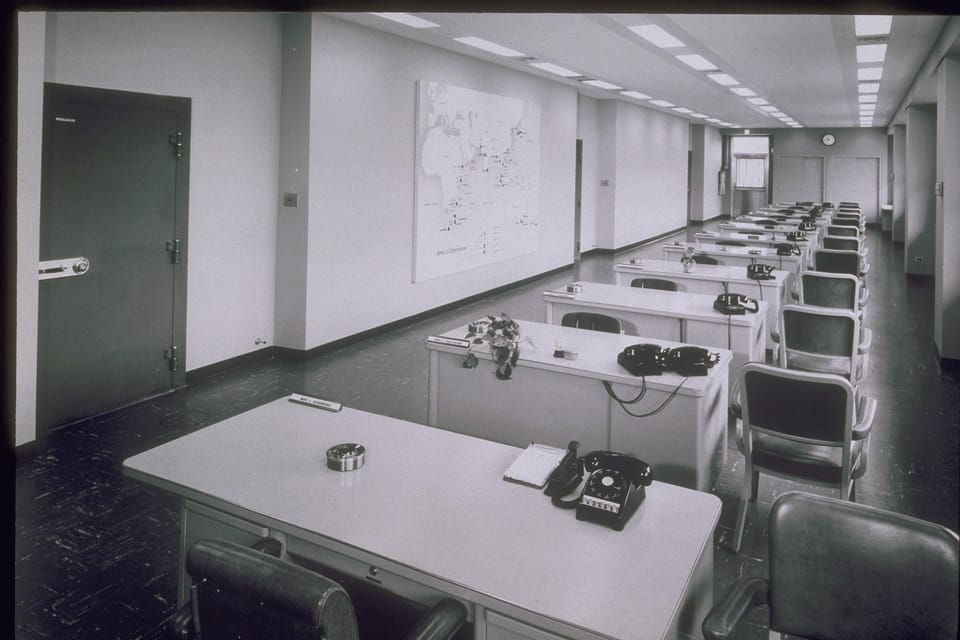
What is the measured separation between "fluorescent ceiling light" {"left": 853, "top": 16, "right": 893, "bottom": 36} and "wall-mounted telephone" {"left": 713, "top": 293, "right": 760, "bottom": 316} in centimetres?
298

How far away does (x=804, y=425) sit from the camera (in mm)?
2762

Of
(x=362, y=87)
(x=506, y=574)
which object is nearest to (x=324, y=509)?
(x=506, y=574)

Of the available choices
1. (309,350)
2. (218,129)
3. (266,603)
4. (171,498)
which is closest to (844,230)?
(309,350)

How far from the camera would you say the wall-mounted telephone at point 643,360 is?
118 inches

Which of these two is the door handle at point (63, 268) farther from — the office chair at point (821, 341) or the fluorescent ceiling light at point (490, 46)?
the office chair at point (821, 341)

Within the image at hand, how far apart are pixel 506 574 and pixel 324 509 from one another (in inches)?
23.1

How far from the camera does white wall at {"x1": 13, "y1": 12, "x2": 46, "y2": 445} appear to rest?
3.52 m

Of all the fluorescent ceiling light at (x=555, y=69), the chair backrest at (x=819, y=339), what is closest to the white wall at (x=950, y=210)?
the chair backrest at (x=819, y=339)

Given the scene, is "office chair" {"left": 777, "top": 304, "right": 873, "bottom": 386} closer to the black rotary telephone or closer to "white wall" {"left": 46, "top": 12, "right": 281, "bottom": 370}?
the black rotary telephone

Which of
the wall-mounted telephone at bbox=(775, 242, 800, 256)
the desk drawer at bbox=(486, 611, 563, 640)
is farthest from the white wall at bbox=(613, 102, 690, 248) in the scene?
the desk drawer at bbox=(486, 611, 563, 640)

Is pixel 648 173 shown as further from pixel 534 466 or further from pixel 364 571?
pixel 364 571

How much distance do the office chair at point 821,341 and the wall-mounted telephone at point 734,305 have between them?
9.0 inches

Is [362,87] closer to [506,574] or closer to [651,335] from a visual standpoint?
[651,335]

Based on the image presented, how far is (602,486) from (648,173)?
44.6ft
